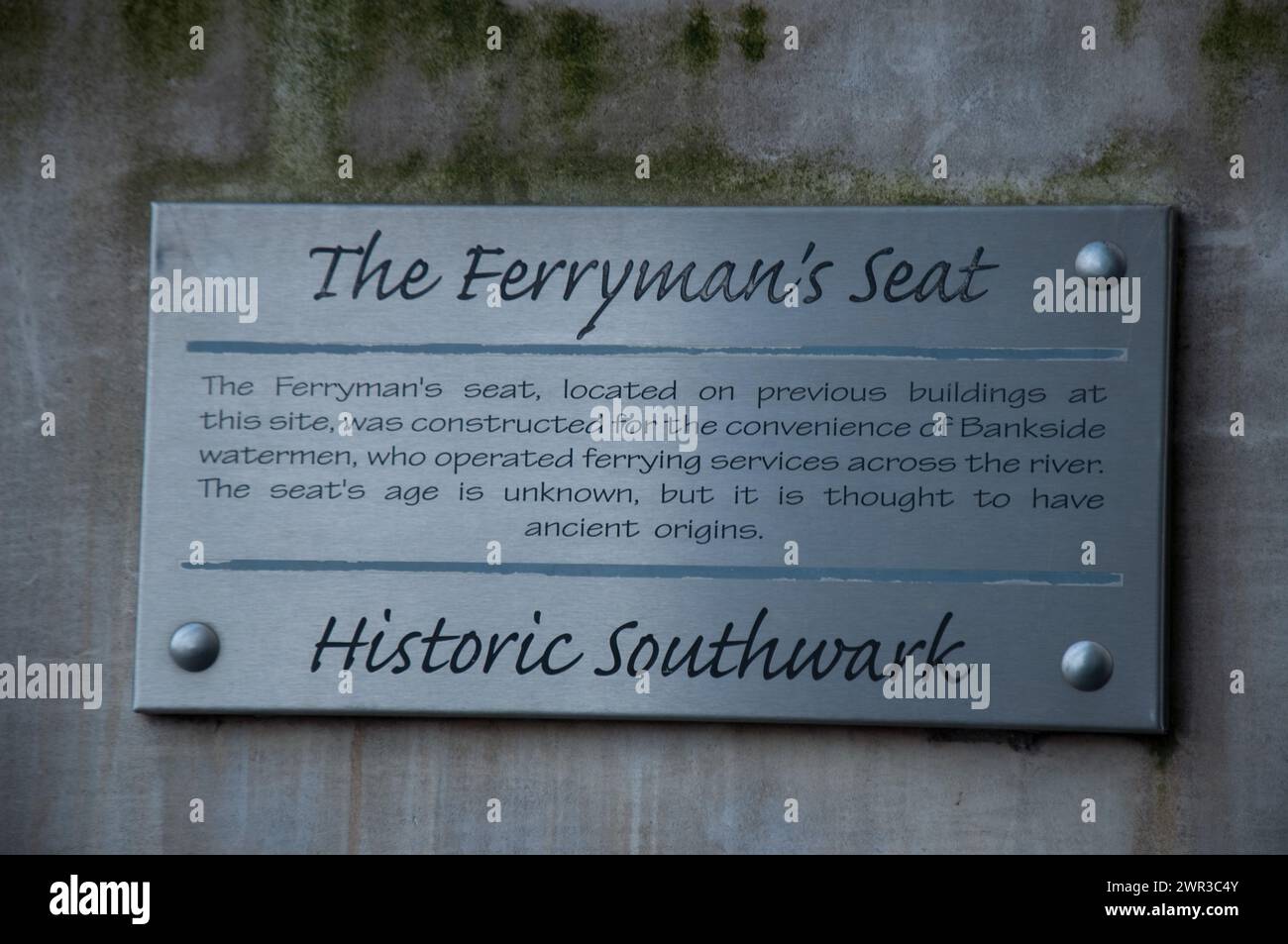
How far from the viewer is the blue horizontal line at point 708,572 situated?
2.79 m

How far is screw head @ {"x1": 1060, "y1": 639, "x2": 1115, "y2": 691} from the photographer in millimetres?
2756

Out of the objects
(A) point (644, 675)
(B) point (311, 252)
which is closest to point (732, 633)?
(A) point (644, 675)

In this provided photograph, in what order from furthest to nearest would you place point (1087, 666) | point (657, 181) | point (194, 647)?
point (657, 181) → point (194, 647) → point (1087, 666)

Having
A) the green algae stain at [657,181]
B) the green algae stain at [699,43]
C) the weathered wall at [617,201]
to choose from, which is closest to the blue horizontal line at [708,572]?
the weathered wall at [617,201]

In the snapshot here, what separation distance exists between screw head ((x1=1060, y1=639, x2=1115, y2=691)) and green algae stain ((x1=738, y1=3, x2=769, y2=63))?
66.7 inches

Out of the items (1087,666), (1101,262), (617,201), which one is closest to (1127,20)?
(1101,262)

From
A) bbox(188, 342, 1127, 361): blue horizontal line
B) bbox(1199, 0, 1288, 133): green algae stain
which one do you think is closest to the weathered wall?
bbox(1199, 0, 1288, 133): green algae stain

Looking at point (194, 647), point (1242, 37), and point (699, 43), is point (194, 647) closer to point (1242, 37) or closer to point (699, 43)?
point (699, 43)

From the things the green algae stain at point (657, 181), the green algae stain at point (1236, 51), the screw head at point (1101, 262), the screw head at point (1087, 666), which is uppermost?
the green algae stain at point (1236, 51)

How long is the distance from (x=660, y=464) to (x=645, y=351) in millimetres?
289

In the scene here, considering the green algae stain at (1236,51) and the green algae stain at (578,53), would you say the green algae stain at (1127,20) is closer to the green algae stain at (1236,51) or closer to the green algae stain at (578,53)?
the green algae stain at (1236,51)

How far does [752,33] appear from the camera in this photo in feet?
9.75

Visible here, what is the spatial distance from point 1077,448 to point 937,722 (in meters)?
0.75

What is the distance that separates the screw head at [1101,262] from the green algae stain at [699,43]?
1.06 m
